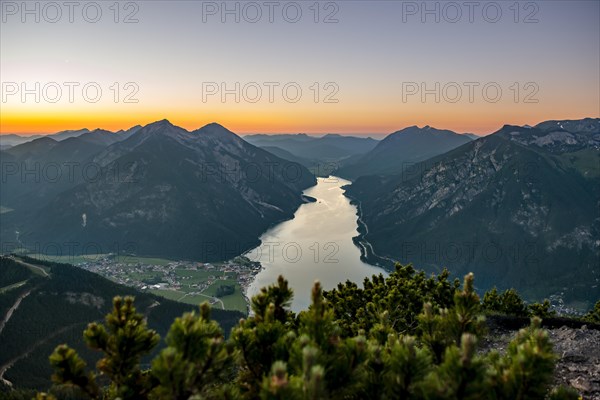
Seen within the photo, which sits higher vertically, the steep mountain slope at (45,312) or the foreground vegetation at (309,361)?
the foreground vegetation at (309,361)

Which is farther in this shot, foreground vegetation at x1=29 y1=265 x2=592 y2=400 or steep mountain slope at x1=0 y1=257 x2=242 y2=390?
steep mountain slope at x1=0 y1=257 x2=242 y2=390

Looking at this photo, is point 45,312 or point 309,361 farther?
point 45,312

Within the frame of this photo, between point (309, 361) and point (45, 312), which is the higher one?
point (309, 361)

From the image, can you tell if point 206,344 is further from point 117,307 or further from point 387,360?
point 387,360

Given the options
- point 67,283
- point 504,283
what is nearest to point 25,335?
point 67,283
